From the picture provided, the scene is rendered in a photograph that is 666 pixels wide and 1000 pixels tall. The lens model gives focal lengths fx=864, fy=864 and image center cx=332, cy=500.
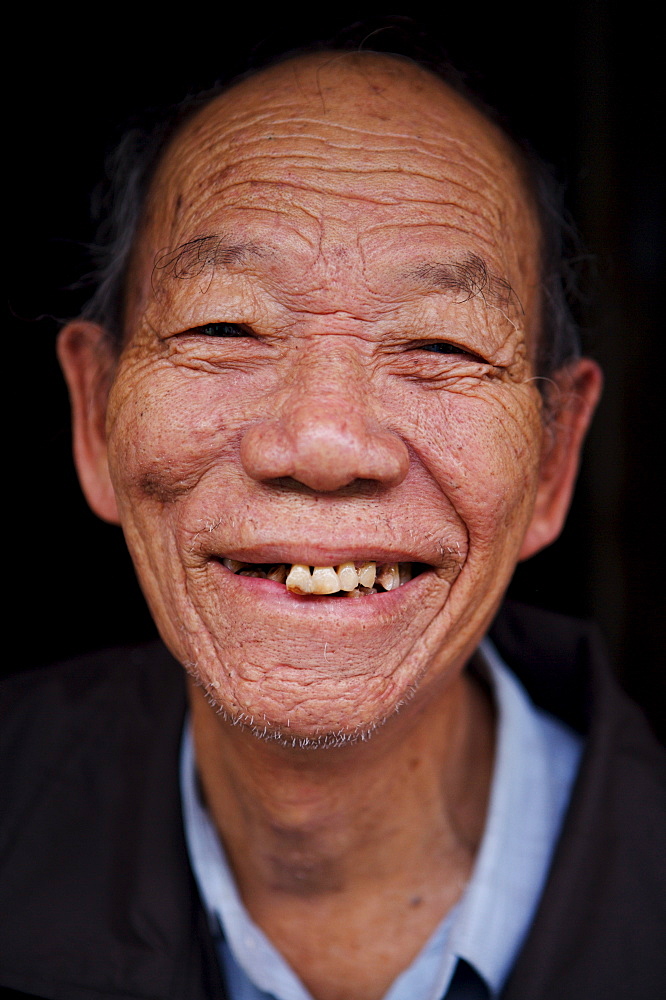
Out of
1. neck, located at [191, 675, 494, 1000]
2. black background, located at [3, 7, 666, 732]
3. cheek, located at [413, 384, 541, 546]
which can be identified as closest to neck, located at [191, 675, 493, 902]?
neck, located at [191, 675, 494, 1000]

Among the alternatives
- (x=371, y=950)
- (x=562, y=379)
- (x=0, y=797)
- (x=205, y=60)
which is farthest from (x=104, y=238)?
(x=371, y=950)

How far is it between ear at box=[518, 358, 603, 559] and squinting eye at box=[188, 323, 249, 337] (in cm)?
84

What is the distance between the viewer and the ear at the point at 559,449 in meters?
2.18

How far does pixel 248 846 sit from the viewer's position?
208 centimetres

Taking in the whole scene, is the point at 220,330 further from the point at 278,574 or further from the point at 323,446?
the point at 278,574

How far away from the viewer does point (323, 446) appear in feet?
4.99

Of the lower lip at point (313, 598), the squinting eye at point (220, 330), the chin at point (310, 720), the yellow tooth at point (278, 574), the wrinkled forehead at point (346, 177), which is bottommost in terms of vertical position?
the chin at point (310, 720)

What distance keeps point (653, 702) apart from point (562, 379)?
6.20 feet

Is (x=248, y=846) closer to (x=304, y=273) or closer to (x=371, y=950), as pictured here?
(x=371, y=950)

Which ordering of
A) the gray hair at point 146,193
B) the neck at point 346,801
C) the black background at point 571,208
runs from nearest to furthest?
the neck at point 346,801, the gray hair at point 146,193, the black background at point 571,208

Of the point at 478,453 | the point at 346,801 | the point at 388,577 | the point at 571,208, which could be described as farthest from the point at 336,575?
the point at 571,208

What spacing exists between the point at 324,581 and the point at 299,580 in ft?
0.15

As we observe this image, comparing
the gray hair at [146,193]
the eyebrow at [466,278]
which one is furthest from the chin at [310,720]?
the gray hair at [146,193]

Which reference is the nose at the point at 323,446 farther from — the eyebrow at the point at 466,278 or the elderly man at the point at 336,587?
the eyebrow at the point at 466,278
